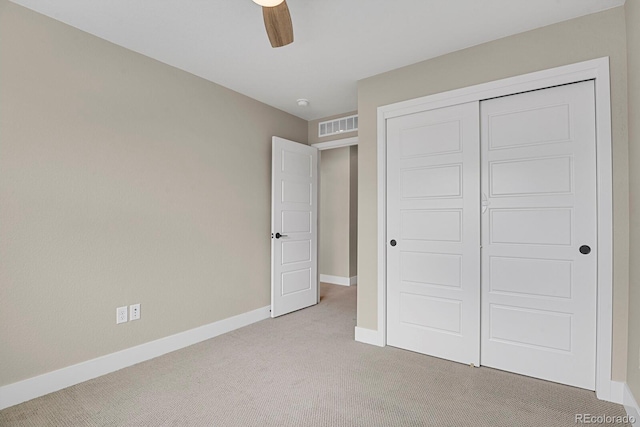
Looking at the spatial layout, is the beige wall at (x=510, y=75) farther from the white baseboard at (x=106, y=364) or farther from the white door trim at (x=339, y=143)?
the white baseboard at (x=106, y=364)

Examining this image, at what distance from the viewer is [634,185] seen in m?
1.91

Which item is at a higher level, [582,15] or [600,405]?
[582,15]

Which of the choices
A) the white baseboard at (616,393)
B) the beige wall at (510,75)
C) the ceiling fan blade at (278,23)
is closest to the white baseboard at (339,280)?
the beige wall at (510,75)

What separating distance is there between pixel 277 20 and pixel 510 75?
1.78 m

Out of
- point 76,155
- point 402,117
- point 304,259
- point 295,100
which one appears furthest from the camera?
point 304,259

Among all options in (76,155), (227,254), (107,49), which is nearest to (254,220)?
(227,254)

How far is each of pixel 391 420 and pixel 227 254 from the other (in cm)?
222

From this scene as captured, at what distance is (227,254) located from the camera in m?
3.41

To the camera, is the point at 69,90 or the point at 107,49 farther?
the point at 107,49

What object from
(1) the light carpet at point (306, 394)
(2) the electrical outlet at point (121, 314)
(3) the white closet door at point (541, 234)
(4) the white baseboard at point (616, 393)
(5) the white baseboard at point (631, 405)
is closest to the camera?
(5) the white baseboard at point (631, 405)

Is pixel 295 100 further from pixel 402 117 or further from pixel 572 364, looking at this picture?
pixel 572 364

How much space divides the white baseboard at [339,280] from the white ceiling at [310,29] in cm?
357

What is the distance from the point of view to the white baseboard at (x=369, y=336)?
2965mm

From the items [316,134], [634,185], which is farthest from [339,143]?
[634,185]
